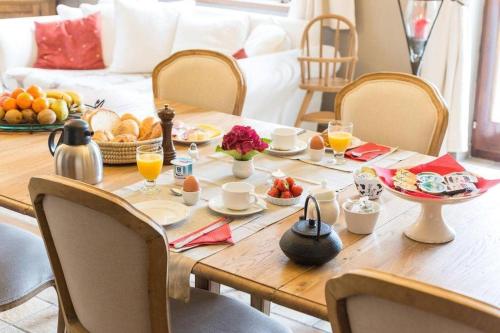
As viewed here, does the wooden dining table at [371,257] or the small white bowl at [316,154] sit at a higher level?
the small white bowl at [316,154]

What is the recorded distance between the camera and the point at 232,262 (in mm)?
1647

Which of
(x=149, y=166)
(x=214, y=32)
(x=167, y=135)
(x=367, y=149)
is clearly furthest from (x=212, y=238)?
(x=214, y=32)

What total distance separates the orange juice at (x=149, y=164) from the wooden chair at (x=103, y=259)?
40cm

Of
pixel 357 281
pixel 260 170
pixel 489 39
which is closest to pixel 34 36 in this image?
pixel 489 39

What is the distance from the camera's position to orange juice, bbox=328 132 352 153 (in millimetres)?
2320

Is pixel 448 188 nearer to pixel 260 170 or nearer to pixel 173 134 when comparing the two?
pixel 260 170

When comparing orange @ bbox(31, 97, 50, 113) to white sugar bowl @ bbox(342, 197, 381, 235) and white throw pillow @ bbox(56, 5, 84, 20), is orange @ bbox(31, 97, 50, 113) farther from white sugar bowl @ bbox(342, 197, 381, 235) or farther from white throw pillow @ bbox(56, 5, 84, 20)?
white throw pillow @ bbox(56, 5, 84, 20)

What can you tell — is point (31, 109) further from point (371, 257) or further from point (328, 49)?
point (328, 49)

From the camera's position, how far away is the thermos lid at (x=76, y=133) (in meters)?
2.03

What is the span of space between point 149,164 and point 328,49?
310 cm

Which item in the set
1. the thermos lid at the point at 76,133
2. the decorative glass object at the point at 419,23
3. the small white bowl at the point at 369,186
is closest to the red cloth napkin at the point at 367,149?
the small white bowl at the point at 369,186

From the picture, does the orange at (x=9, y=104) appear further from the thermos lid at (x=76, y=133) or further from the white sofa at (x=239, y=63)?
the white sofa at (x=239, y=63)

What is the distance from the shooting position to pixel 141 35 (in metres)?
5.29

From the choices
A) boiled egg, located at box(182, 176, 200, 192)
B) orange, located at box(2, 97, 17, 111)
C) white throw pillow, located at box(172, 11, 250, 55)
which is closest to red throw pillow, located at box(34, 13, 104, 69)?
white throw pillow, located at box(172, 11, 250, 55)
